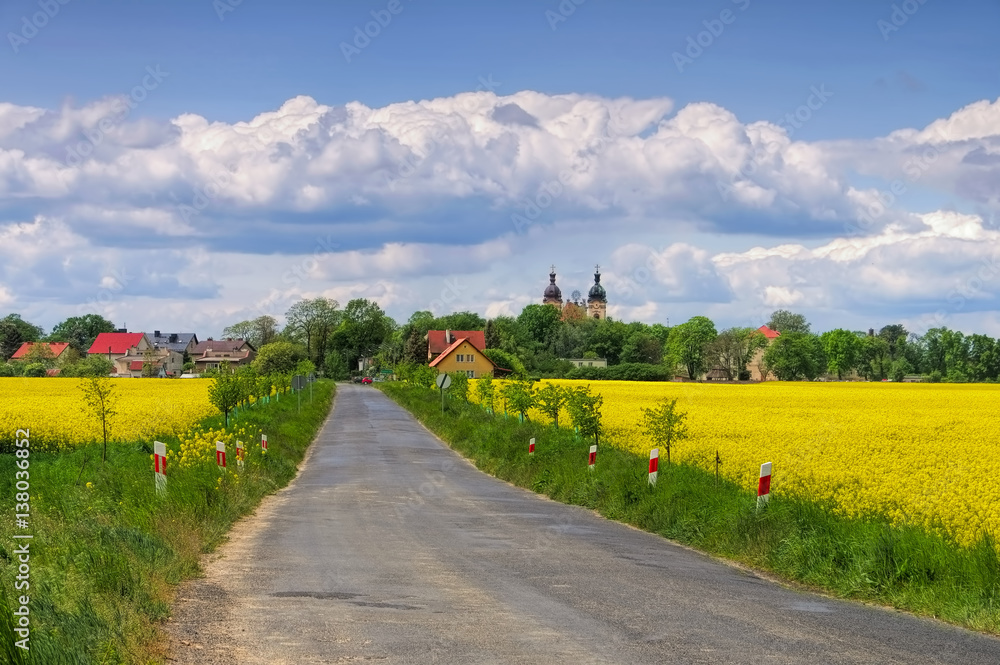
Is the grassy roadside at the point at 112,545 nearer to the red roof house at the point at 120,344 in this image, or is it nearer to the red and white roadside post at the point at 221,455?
the red and white roadside post at the point at 221,455

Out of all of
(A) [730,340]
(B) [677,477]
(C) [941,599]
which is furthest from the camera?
(A) [730,340]

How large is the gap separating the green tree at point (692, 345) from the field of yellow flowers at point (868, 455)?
109562mm

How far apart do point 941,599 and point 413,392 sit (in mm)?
65853

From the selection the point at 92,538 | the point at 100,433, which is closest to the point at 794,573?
the point at 92,538

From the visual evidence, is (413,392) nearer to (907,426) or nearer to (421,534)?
(907,426)

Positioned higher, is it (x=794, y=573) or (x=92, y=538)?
(x=92, y=538)

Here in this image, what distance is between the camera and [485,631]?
810cm

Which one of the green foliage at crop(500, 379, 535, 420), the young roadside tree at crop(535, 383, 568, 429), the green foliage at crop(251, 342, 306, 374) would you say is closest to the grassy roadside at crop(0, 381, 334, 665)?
the young roadside tree at crop(535, 383, 568, 429)

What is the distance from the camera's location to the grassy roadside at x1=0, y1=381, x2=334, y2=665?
22.1ft

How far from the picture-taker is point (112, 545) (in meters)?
10.3

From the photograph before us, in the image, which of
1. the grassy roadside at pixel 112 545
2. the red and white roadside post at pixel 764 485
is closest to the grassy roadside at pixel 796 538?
the red and white roadside post at pixel 764 485

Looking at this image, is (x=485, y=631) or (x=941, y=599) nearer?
(x=485, y=631)

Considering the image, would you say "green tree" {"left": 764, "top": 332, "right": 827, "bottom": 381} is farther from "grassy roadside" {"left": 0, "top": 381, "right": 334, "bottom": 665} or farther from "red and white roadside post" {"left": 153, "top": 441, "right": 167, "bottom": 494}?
"red and white roadside post" {"left": 153, "top": 441, "right": 167, "bottom": 494}

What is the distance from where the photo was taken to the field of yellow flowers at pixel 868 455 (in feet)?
47.5
